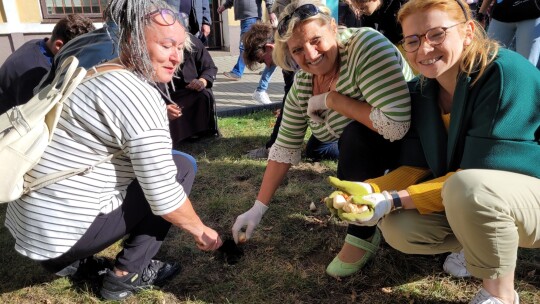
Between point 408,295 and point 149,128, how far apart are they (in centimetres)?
126

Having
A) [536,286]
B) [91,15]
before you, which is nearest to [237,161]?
[536,286]

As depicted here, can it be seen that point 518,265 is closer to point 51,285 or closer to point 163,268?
point 163,268

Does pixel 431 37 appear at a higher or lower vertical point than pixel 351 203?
higher

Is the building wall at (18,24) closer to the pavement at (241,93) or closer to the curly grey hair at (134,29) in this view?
the pavement at (241,93)

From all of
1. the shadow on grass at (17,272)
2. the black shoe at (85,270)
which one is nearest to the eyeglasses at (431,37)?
the black shoe at (85,270)

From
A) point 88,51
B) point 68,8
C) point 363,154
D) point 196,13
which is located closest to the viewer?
point 363,154

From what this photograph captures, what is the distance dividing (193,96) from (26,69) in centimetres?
142

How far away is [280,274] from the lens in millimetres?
2068

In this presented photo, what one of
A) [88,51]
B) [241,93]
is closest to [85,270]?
[88,51]

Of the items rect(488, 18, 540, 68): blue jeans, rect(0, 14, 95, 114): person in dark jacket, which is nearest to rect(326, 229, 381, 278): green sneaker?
rect(0, 14, 95, 114): person in dark jacket

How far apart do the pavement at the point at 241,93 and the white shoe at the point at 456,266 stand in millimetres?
3342

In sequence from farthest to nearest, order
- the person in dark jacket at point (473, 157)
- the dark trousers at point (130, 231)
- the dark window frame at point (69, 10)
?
the dark window frame at point (69, 10), the dark trousers at point (130, 231), the person in dark jacket at point (473, 157)

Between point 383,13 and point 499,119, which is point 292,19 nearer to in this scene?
point 499,119

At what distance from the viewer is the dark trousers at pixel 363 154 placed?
1.93 metres
